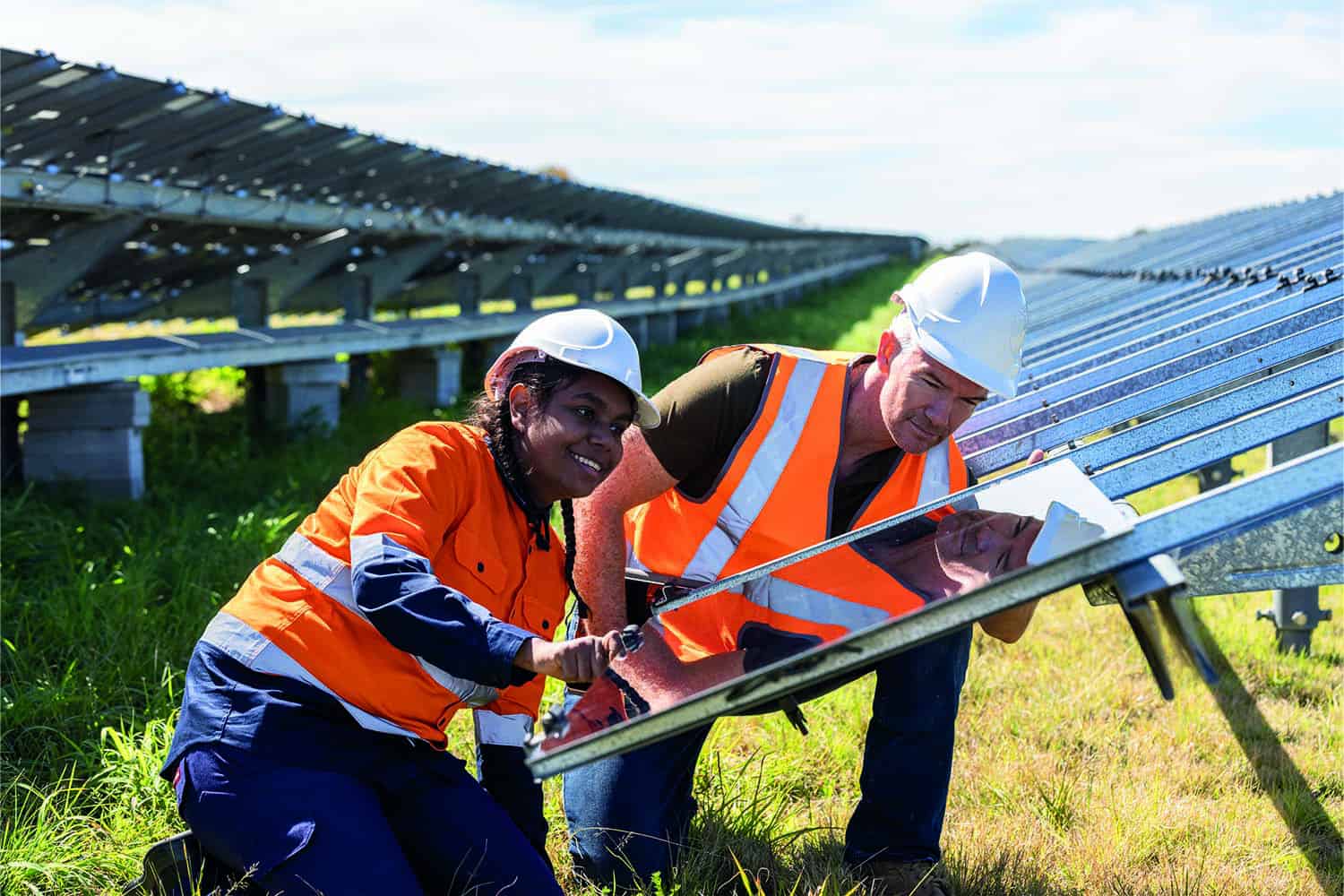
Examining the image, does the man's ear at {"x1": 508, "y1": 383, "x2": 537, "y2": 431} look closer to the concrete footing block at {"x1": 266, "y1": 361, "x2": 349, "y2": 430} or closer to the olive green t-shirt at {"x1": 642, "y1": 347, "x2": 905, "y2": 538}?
the olive green t-shirt at {"x1": 642, "y1": 347, "x2": 905, "y2": 538}

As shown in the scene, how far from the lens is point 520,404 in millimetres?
2410

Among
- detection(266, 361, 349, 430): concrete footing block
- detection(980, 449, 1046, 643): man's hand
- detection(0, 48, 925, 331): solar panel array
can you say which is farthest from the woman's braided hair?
detection(266, 361, 349, 430): concrete footing block

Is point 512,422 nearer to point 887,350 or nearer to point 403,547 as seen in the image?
point 403,547

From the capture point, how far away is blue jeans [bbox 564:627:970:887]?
2.71 m

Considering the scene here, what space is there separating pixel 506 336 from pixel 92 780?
839 centimetres

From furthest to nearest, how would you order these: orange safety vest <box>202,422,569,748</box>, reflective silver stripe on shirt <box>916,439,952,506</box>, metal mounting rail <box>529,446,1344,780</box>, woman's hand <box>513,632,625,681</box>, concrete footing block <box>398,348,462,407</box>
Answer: concrete footing block <box>398,348,462,407</box> < reflective silver stripe on shirt <box>916,439,952,506</box> < orange safety vest <box>202,422,569,748</box> < woman's hand <box>513,632,625,681</box> < metal mounting rail <box>529,446,1344,780</box>

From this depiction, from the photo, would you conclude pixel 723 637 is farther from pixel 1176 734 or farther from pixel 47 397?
pixel 47 397

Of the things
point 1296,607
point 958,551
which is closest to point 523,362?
point 958,551

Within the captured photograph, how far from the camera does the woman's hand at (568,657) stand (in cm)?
196

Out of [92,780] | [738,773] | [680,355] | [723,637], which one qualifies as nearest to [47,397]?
[92,780]

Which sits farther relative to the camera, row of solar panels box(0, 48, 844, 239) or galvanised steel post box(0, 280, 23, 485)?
galvanised steel post box(0, 280, 23, 485)

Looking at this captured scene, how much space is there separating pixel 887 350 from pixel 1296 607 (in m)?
2.14

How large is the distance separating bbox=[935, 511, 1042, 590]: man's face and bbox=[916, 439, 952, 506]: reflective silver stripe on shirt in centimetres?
20

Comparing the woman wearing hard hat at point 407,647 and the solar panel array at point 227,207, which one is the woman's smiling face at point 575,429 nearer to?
the woman wearing hard hat at point 407,647
